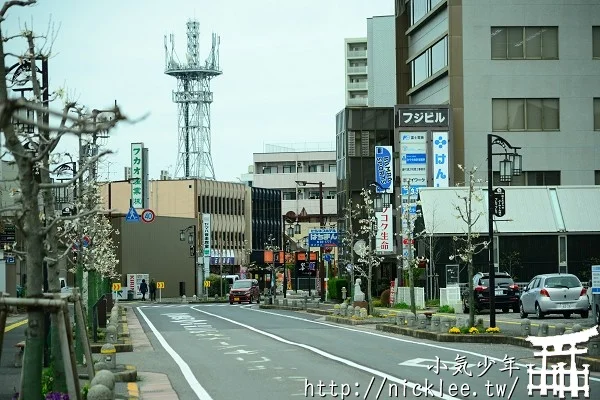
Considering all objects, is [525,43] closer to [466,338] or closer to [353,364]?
[466,338]

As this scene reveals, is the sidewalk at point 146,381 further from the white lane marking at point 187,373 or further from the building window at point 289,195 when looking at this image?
the building window at point 289,195

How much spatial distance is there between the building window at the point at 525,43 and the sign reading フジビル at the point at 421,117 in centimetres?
561

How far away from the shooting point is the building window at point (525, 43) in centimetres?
6975

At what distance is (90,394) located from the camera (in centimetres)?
1421

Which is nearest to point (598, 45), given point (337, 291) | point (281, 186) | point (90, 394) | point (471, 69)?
point (471, 69)

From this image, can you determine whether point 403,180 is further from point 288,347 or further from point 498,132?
point 288,347

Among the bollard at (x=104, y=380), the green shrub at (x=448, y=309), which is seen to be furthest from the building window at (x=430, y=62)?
the bollard at (x=104, y=380)

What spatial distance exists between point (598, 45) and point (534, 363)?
49.7 meters

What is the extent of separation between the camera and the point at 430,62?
7594cm

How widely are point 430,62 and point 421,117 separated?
31.0ft

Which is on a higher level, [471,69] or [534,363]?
[471,69]

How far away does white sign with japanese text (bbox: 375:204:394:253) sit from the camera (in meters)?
63.6

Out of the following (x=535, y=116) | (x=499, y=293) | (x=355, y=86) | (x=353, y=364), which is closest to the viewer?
(x=353, y=364)

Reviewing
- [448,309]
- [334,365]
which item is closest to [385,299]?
[448,309]
